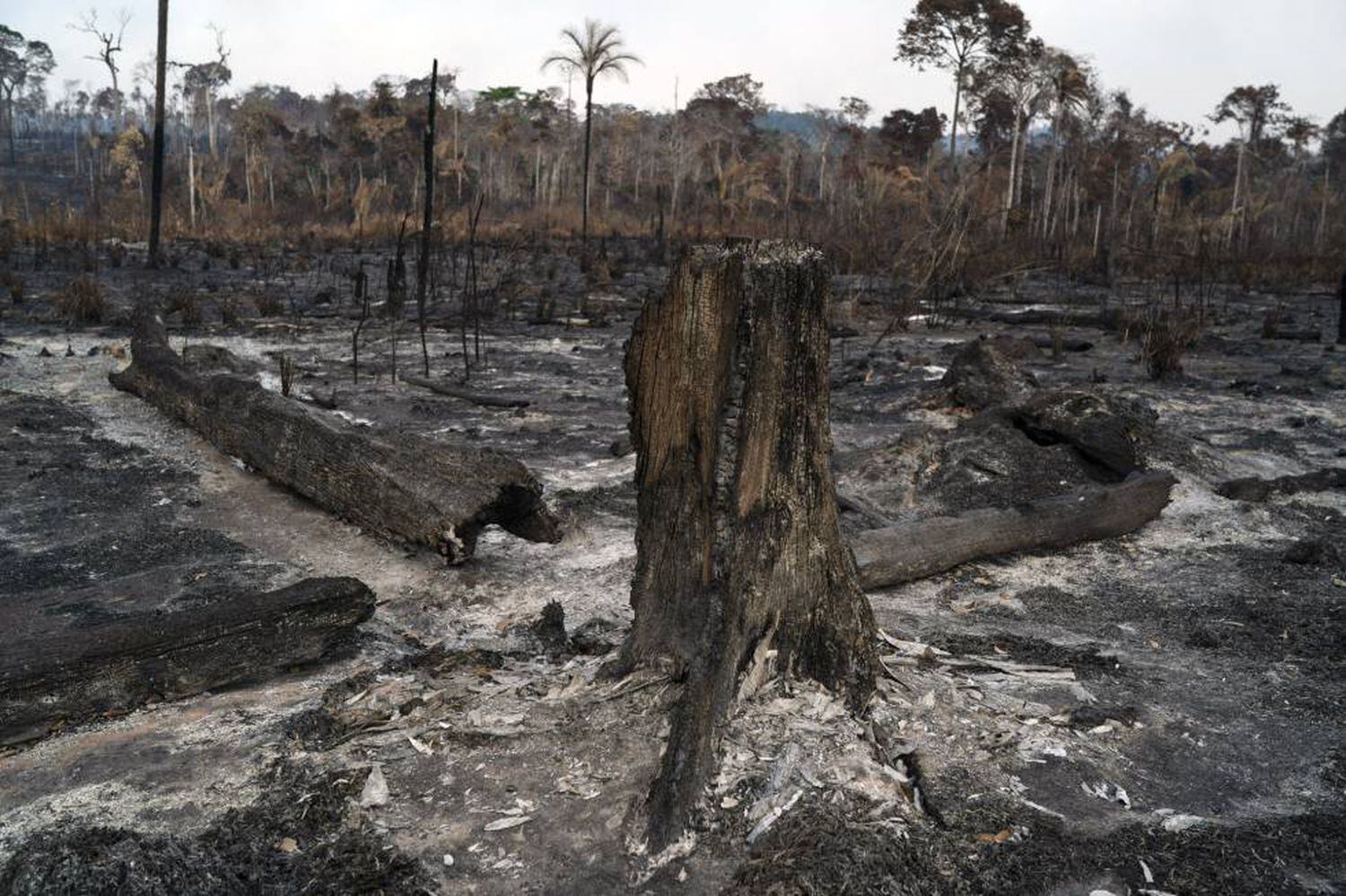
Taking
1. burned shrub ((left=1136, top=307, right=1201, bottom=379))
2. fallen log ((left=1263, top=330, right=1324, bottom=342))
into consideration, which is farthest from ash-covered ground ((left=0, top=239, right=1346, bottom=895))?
fallen log ((left=1263, top=330, right=1324, bottom=342))

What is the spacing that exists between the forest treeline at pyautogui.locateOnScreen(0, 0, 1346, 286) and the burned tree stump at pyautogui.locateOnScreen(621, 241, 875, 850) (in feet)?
32.7

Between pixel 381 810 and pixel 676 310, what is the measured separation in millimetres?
1553

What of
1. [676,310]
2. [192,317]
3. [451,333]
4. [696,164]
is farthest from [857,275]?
[696,164]

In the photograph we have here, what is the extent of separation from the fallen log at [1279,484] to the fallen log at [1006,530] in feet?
2.25

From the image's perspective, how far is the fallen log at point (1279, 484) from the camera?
6.09 m

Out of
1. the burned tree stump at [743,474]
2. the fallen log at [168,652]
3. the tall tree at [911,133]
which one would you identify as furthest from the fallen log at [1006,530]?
the tall tree at [911,133]

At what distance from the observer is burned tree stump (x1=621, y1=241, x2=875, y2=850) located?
291 centimetres

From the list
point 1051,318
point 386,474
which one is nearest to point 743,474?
point 386,474

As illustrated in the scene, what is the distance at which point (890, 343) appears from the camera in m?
13.2

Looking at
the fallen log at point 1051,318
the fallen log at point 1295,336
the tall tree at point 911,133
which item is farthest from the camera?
the tall tree at point 911,133

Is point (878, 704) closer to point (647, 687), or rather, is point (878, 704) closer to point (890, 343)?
point (647, 687)

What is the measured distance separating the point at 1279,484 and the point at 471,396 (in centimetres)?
608

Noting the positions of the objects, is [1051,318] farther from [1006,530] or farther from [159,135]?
[159,135]

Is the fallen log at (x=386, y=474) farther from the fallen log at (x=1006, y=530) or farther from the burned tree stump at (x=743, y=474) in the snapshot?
the burned tree stump at (x=743, y=474)
